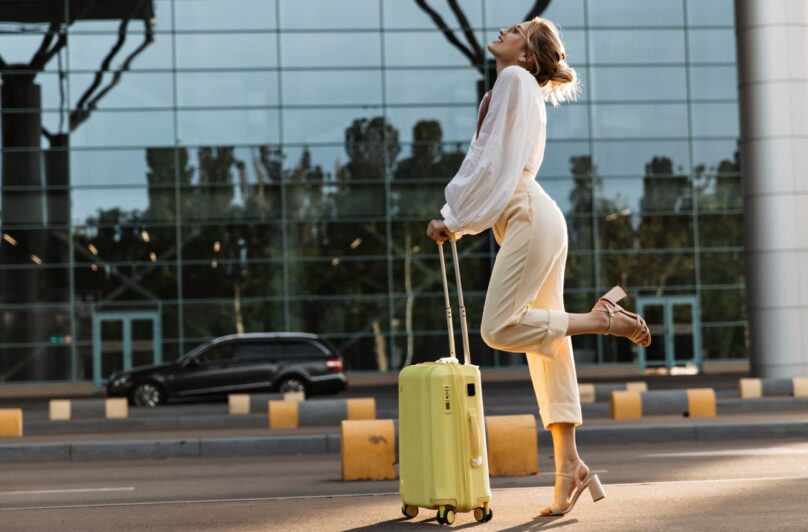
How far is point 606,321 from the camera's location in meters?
5.46

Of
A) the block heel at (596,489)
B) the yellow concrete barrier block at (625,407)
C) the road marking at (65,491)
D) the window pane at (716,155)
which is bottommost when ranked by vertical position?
the yellow concrete barrier block at (625,407)

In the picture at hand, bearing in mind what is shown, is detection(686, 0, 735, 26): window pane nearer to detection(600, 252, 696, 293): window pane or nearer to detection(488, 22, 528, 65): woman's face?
detection(600, 252, 696, 293): window pane

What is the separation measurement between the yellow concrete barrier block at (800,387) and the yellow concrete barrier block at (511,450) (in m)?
12.5

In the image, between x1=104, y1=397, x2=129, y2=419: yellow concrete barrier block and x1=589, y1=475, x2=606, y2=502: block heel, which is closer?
x1=589, y1=475, x2=606, y2=502: block heel

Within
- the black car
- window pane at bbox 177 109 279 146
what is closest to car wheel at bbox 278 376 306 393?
the black car

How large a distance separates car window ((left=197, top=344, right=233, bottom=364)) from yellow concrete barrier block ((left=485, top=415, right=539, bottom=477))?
58.3ft

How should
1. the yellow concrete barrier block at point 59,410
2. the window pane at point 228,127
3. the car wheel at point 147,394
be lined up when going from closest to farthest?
the yellow concrete barrier block at point 59,410 < the car wheel at point 147,394 < the window pane at point 228,127

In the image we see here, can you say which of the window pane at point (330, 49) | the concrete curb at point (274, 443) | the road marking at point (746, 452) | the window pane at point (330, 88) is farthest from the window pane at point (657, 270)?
the road marking at point (746, 452)

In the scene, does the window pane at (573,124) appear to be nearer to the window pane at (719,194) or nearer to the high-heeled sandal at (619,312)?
the window pane at (719,194)

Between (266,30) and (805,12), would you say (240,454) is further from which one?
(266,30)

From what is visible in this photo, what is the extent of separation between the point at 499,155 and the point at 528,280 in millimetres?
532

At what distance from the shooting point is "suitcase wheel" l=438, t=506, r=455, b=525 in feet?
18.1

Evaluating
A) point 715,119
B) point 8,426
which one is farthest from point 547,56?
point 715,119

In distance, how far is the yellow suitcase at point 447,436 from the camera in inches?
215
